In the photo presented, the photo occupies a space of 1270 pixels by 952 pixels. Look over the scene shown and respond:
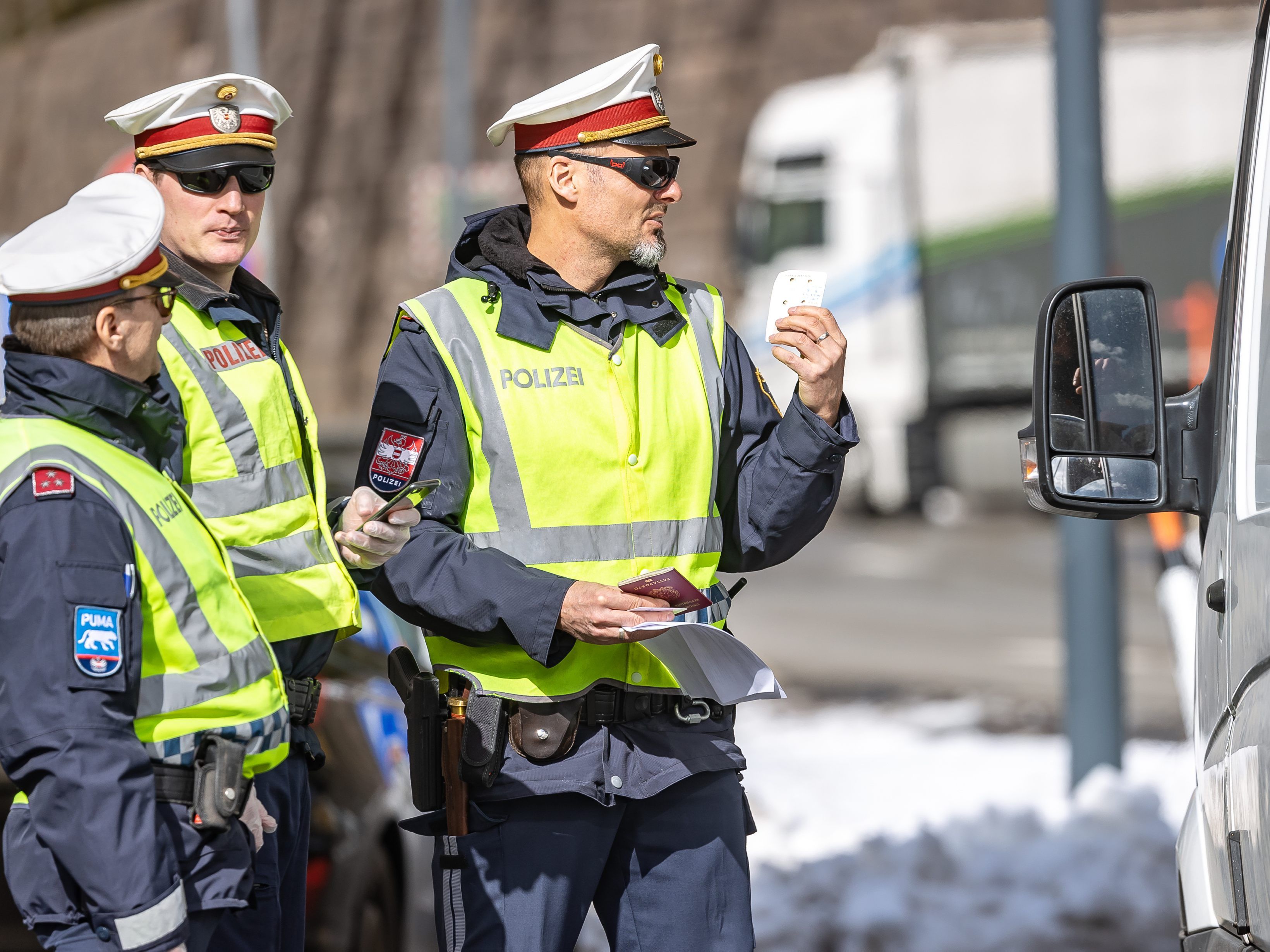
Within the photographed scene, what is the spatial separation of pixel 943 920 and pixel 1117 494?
2.63 m

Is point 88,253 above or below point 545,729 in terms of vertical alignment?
above

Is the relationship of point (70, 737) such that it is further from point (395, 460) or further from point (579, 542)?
point (579, 542)

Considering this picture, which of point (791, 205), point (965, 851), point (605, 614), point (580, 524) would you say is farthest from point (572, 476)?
point (791, 205)

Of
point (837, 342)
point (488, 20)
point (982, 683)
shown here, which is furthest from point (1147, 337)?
point (488, 20)

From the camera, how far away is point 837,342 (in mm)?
2977

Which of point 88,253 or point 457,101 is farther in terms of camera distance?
point 457,101

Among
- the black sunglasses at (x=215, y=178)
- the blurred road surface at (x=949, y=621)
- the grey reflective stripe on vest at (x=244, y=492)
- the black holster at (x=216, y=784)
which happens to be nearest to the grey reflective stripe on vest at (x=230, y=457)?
the grey reflective stripe on vest at (x=244, y=492)

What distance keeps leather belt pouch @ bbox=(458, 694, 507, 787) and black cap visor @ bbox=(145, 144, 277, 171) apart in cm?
105

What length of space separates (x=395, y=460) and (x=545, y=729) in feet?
1.77

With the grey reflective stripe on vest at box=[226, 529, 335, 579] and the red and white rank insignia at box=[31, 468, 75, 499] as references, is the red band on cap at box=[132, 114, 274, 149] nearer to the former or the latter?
the grey reflective stripe on vest at box=[226, 529, 335, 579]

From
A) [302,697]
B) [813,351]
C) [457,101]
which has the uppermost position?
[457,101]

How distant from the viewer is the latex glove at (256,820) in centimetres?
257

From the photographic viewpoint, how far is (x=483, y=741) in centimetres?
294

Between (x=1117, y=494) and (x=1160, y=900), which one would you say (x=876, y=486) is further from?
(x=1117, y=494)
